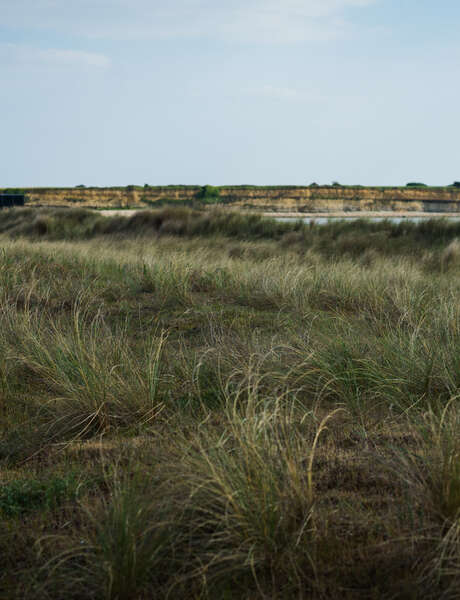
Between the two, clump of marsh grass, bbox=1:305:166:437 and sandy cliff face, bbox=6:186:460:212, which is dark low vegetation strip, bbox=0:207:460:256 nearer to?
clump of marsh grass, bbox=1:305:166:437

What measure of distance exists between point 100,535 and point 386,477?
3.81 feet

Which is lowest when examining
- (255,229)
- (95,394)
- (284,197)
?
(95,394)

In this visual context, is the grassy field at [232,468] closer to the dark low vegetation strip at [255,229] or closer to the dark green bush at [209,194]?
the dark low vegetation strip at [255,229]

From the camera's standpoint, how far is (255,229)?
57.1 feet

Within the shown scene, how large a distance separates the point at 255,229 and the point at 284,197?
4511 cm

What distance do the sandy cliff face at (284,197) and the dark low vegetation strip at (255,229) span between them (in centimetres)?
2858

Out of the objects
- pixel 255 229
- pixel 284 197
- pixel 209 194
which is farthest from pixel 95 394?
pixel 284 197

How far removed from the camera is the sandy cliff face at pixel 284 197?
52.4 m

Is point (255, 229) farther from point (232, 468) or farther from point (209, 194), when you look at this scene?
point (209, 194)

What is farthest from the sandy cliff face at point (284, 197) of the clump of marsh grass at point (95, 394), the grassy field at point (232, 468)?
the clump of marsh grass at point (95, 394)

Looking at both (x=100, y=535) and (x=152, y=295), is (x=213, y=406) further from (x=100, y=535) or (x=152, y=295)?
(x=152, y=295)

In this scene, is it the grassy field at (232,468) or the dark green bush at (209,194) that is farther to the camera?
the dark green bush at (209,194)

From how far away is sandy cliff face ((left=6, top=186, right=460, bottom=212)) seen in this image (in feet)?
172

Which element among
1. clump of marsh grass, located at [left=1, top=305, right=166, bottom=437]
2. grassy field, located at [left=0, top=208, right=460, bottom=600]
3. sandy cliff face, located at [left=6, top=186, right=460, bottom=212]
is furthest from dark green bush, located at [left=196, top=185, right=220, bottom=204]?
clump of marsh grass, located at [left=1, top=305, right=166, bottom=437]
